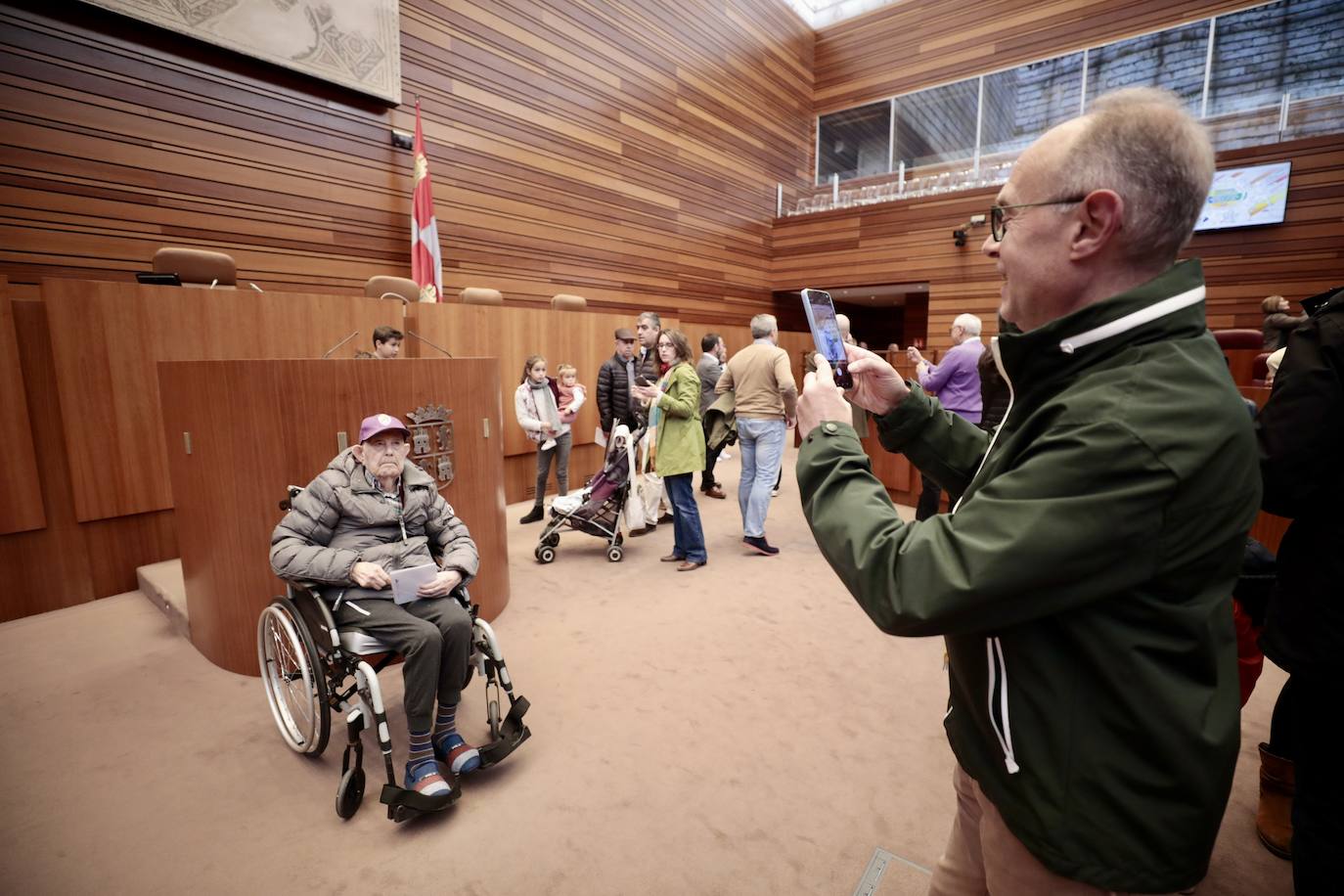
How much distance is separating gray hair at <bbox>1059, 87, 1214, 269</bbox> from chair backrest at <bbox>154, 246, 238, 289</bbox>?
458cm

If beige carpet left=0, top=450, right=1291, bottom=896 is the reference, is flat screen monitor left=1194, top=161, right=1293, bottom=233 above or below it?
above

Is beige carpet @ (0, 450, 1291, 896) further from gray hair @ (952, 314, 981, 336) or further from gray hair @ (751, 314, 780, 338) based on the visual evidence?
gray hair @ (952, 314, 981, 336)

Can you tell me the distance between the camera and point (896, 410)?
120 centimetres

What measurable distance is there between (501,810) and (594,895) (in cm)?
45

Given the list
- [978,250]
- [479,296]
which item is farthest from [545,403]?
[978,250]

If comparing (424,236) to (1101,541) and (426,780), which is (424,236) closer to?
(426,780)

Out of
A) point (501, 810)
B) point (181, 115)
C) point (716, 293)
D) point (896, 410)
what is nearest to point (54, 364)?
point (181, 115)

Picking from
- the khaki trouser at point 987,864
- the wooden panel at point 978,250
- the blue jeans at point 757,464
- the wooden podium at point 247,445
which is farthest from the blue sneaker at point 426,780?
the wooden panel at point 978,250

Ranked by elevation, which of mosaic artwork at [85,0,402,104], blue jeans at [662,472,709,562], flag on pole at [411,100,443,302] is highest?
mosaic artwork at [85,0,402,104]

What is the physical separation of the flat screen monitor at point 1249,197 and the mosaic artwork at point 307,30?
9261 mm

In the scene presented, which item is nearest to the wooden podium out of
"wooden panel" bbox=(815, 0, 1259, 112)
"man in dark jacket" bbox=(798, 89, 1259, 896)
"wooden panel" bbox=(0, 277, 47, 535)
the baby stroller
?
"wooden panel" bbox=(0, 277, 47, 535)

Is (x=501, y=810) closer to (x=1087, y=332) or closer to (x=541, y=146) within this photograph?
(x=1087, y=332)

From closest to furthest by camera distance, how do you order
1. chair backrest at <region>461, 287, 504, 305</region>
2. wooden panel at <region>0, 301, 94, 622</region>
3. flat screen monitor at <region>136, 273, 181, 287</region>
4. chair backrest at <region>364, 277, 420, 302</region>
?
1. wooden panel at <region>0, 301, 94, 622</region>
2. flat screen monitor at <region>136, 273, 181, 287</region>
3. chair backrest at <region>364, 277, 420, 302</region>
4. chair backrest at <region>461, 287, 504, 305</region>

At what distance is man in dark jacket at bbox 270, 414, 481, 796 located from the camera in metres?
2.01
